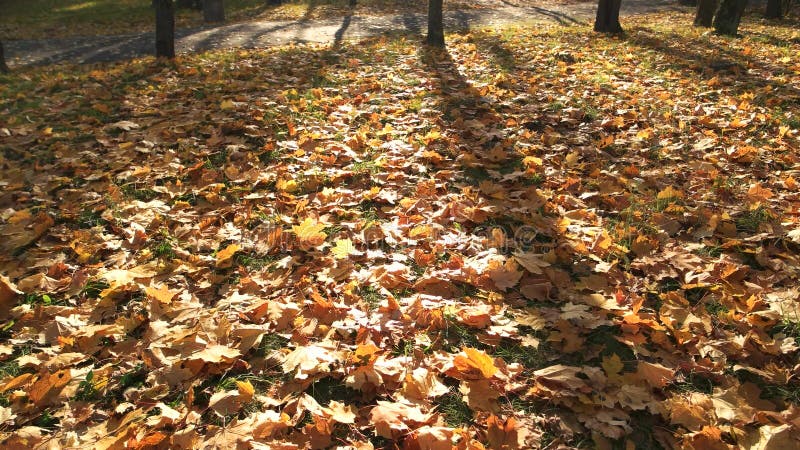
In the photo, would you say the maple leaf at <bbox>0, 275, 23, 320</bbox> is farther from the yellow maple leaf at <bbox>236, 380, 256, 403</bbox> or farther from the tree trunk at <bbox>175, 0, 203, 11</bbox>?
the tree trunk at <bbox>175, 0, 203, 11</bbox>

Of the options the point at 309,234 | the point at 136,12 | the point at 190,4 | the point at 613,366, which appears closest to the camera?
the point at 613,366

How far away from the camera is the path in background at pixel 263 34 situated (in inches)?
433

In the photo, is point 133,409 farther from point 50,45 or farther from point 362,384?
point 50,45

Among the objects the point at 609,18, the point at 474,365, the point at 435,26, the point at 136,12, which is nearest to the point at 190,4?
the point at 136,12

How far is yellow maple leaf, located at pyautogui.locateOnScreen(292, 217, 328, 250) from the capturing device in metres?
3.24

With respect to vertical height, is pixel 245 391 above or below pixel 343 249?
below

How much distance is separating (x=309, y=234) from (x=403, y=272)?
0.80 meters

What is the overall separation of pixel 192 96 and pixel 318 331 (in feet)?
16.8

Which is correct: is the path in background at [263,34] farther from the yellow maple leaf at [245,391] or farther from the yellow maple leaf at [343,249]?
the yellow maple leaf at [245,391]

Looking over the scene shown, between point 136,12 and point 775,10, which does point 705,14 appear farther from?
point 136,12

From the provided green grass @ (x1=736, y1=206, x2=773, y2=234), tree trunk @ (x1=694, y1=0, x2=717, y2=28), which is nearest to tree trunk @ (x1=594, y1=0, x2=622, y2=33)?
tree trunk @ (x1=694, y1=0, x2=717, y2=28)

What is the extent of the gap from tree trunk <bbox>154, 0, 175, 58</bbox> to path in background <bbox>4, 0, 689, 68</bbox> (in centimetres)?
202

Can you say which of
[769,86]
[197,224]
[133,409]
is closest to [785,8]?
[769,86]

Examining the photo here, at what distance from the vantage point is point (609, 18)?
416 inches
